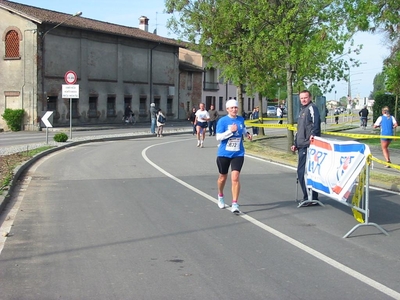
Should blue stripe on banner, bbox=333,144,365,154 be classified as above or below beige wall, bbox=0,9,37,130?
below

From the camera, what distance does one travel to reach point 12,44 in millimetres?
45562

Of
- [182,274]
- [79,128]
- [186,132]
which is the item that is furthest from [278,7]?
[79,128]

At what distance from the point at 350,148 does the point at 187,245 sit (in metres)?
2.88

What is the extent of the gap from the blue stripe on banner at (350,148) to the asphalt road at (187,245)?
1096mm

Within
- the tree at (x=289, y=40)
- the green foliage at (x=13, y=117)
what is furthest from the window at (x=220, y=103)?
the tree at (x=289, y=40)

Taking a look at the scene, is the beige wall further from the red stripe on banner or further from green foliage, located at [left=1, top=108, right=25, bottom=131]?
the red stripe on banner

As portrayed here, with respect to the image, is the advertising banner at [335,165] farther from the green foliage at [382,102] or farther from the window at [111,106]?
the window at [111,106]

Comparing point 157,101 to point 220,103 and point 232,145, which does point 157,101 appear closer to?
point 220,103

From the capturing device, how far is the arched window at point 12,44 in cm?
4525

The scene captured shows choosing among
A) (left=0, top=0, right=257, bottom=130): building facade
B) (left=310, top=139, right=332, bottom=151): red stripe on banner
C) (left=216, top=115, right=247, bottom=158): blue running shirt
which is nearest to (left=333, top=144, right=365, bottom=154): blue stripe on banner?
(left=310, top=139, right=332, bottom=151): red stripe on banner

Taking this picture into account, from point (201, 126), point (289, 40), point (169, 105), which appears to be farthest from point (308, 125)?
point (169, 105)

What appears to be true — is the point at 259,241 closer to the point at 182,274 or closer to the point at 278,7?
the point at 182,274

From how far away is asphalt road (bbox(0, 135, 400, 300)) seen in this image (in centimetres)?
595

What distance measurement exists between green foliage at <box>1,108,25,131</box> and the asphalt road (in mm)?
31966
